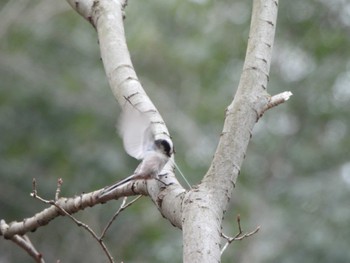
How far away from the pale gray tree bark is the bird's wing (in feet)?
0.11

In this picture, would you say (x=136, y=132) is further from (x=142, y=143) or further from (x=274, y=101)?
(x=274, y=101)

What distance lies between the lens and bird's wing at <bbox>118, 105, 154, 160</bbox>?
70.7 inches

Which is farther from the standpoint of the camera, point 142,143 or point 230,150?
point 142,143

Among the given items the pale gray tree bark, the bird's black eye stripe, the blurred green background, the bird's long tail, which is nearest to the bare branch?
the pale gray tree bark

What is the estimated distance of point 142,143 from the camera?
1.82m

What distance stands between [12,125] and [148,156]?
20.8 ft

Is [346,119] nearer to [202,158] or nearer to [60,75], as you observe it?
[202,158]

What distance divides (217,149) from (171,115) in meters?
6.76

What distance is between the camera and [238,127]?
5.51 ft

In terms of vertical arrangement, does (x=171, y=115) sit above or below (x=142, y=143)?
above

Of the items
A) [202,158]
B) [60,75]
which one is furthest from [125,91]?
[60,75]

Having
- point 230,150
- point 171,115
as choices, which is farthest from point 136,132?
point 171,115

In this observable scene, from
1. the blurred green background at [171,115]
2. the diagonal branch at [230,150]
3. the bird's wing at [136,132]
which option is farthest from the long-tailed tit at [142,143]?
the blurred green background at [171,115]

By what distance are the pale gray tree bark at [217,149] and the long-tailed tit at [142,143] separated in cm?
3
